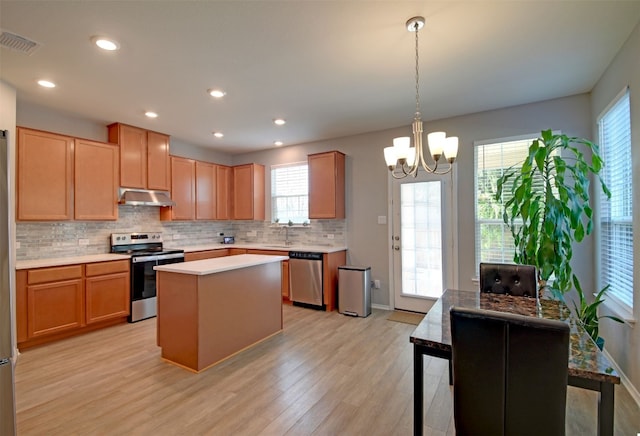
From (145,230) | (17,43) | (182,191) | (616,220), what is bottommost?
(145,230)

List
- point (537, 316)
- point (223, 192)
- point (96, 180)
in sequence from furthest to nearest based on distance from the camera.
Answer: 1. point (223, 192)
2. point (96, 180)
3. point (537, 316)

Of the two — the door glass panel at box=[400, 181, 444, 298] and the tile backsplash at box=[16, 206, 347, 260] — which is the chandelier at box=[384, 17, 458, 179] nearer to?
the door glass panel at box=[400, 181, 444, 298]

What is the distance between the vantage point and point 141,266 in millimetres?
4078

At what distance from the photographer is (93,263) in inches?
144

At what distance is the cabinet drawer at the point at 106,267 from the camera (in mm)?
3627

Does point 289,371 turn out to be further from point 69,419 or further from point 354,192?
point 354,192

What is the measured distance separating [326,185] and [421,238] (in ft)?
5.40

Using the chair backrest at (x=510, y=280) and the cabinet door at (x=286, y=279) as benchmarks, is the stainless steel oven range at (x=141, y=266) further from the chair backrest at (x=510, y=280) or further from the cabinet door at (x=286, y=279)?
the chair backrest at (x=510, y=280)

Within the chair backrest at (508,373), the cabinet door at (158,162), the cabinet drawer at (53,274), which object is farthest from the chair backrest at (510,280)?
the cabinet door at (158,162)

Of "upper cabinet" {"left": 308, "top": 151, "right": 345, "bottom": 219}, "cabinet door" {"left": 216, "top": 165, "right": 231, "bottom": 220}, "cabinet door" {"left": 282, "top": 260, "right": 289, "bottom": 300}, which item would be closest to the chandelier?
"upper cabinet" {"left": 308, "top": 151, "right": 345, "bottom": 219}

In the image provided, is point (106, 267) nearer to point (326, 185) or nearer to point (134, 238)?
point (134, 238)

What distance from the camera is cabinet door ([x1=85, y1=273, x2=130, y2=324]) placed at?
142 inches

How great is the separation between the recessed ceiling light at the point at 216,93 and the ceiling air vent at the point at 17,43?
4.40ft

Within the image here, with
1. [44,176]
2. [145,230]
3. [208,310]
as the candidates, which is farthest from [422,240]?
[44,176]
